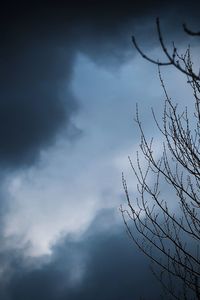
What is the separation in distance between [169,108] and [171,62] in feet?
12.5

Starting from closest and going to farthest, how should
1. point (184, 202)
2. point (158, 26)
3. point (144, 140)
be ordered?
point (158, 26)
point (184, 202)
point (144, 140)

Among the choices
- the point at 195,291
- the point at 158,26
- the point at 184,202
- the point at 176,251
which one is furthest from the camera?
the point at 184,202

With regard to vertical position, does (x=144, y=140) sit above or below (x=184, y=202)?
above

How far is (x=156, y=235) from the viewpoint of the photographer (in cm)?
481

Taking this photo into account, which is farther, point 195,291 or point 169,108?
point 169,108

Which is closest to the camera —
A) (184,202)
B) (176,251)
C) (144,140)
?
(176,251)

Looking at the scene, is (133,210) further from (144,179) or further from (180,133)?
(180,133)

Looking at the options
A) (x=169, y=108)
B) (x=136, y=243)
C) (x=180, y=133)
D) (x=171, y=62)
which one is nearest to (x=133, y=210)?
(x=136, y=243)

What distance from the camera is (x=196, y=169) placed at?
15.7ft

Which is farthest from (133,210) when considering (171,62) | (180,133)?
(171,62)

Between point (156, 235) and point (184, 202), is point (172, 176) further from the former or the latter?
point (156, 235)

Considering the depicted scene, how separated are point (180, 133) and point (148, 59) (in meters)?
3.50

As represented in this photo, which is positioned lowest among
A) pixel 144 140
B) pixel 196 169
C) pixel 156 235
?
pixel 156 235

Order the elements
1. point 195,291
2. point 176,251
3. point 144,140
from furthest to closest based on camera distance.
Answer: point 144,140, point 176,251, point 195,291
